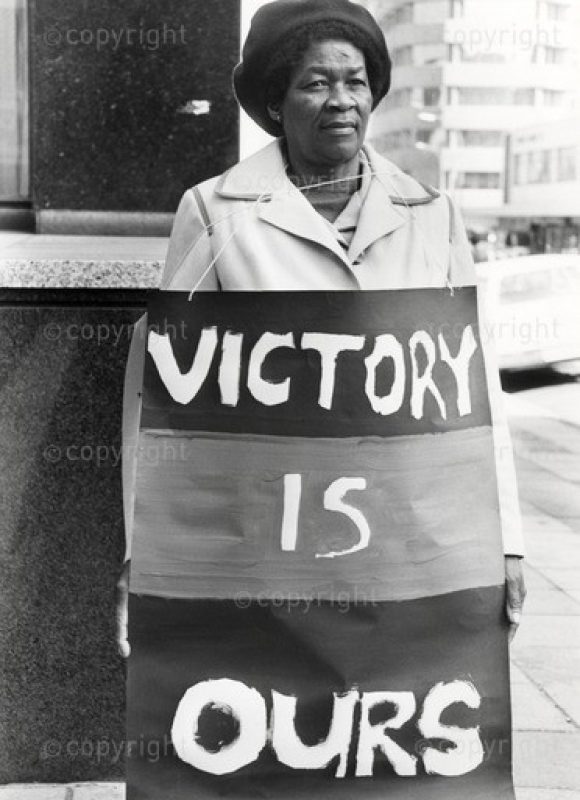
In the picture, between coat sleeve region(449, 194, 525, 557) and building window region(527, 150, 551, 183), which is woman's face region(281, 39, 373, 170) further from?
building window region(527, 150, 551, 183)

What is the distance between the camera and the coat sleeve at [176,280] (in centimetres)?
287

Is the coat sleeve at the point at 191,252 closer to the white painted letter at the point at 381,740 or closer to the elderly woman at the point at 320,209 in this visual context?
the elderly woman at the point at 320,209

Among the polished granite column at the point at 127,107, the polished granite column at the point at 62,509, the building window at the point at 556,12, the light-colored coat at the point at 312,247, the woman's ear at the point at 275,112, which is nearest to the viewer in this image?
the light-colored coat at the point at 312,247

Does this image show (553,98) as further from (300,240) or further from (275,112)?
(300,240)

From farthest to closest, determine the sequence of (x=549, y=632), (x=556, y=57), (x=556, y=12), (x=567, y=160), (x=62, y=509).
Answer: (x=567, y=160) → (x=556, y=57) → (x=556, y=12) → (x=549, y=632) → (x=62, y=509)

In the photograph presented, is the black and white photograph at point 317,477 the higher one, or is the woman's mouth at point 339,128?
the woman's mouth at point 339,128

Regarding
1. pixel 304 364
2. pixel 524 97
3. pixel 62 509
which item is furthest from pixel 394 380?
pixel 524 97

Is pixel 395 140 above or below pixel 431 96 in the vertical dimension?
above

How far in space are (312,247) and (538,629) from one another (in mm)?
3856

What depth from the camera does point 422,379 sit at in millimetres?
2656

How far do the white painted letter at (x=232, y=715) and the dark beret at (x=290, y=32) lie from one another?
128cm

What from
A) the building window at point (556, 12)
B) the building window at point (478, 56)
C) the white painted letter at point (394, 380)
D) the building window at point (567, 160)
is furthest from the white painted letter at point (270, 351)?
the building window at point (478, 56)

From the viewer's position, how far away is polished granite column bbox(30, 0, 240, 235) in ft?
13.9

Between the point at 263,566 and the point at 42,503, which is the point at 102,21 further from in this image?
the point at 263,566
